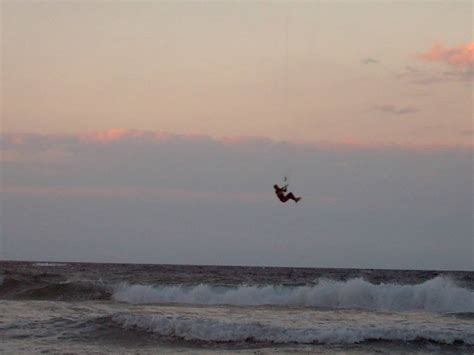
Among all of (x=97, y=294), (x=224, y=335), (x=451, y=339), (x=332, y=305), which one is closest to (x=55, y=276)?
(x=97, y=294)

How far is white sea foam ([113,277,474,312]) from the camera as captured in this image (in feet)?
93.7

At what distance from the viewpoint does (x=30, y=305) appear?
88.8ft

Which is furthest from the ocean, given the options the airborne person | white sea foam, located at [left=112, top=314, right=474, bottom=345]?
the airborne person

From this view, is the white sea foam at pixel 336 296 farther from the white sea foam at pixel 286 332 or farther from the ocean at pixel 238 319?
the white sea foam at pixel 286 332

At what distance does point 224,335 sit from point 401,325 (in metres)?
5.65

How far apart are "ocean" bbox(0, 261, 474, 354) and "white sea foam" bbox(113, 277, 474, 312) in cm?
4

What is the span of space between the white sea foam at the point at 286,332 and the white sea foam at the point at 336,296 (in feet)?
26.2

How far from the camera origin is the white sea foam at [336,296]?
28547 mm

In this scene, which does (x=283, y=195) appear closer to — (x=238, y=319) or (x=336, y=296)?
(x=238, y=319)

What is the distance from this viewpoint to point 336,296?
1163 inches

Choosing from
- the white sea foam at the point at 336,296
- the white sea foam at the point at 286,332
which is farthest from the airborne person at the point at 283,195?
the white sea foam at the point at 336,296

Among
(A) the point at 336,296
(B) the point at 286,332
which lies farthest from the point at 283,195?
(A) the point at 336,296

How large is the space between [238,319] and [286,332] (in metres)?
3.52

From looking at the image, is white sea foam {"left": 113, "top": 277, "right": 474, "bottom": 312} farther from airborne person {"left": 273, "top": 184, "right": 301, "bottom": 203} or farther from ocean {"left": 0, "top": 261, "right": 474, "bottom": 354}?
airborne person {"left": 273, "top": 184, "right": 301, "bottom": 203}
